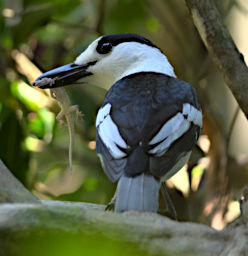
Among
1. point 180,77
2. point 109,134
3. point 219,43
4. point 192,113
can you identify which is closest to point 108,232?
point 109,134

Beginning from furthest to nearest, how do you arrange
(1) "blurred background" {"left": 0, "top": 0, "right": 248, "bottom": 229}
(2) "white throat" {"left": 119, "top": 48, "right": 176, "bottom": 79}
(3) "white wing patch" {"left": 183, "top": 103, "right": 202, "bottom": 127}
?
(1) "blurred background" {"left": 0, "top": 0, "right": 248, "bottom": 229} → (2) "white throat" {"left": 119, "top": 48, "right": 176, "bottom": 79} → (3) "white wing patch" {"left": 183, "top": 103, "right": 202, "bottom": 127}

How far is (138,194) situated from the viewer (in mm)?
2061

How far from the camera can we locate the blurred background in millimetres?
3752

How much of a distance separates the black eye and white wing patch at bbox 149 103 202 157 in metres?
0.80

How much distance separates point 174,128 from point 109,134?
10.7 inches

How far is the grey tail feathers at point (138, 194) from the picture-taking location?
2.04 m

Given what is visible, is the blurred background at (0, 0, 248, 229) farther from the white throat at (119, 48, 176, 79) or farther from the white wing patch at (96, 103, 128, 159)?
the white wing patch at (96, 103, 128, 159)

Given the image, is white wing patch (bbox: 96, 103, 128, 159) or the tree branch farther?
the tree branch

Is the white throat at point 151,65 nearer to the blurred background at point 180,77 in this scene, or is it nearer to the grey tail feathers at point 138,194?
the blurred background at point 180,77

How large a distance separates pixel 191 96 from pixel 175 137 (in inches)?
17.2

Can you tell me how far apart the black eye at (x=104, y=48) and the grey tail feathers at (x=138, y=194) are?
120 centimetres

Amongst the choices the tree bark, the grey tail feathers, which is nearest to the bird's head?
the grey tail feathers

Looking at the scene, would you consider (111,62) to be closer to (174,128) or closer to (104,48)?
(104,48)

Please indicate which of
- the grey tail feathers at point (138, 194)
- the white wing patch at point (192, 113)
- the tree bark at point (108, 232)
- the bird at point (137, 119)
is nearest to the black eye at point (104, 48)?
the bird at point (137, 119)
